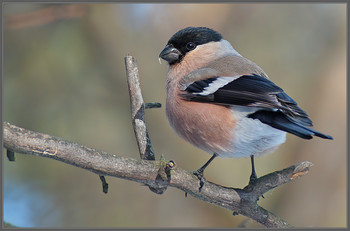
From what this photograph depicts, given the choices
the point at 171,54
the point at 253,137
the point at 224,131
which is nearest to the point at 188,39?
the point at 171,54

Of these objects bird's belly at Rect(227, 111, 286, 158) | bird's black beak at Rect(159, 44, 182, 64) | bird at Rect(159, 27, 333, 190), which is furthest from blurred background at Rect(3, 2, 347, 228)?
bird's belly at Rect(227, 111, 286, 158)

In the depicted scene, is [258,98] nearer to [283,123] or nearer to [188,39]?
[283,123]

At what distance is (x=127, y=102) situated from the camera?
251 inches

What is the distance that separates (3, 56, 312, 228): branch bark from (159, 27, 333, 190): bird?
153mm

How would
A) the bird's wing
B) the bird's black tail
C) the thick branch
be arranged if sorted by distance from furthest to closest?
1. the bird's wing
2. the bird's black tail
3. the thick branch

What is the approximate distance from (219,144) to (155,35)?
12.5 feet

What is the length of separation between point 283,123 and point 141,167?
3.76ft

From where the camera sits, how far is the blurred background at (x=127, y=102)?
5.95 meters

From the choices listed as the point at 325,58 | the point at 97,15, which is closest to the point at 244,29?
the point at 325,58

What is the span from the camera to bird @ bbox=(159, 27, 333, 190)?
315 centimetres

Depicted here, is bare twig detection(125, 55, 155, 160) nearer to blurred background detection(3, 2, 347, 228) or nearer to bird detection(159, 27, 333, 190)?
bird detection(159, 27, 333, 190)

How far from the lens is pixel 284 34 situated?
7.65 meters

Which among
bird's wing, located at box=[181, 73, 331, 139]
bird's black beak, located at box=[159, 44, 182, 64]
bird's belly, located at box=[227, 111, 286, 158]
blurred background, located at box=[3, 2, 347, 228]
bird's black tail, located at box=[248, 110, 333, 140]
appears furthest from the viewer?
blurred background, located at box=[3, 2, 347, 228]

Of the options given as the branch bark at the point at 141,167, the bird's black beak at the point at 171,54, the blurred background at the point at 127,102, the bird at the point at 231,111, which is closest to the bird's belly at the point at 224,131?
the bird at the point at 231,111
